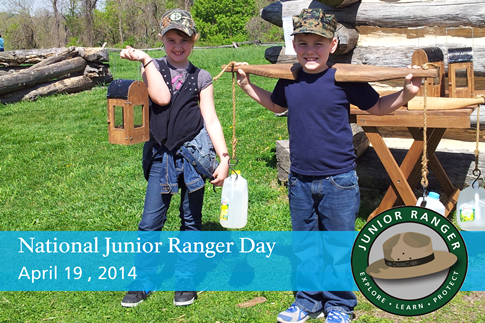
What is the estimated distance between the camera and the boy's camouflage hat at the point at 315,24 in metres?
2.85

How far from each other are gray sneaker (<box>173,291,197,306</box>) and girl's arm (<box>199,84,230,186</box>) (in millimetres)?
815

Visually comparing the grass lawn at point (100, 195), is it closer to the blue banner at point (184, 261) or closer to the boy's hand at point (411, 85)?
the blue banner at point (184, 261)

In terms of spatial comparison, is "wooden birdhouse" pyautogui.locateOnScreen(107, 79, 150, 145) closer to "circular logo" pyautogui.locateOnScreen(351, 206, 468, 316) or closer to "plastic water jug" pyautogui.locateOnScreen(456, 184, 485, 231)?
"circular logo" pyautogui.locateOnScreen(351, 206, 468, 316)

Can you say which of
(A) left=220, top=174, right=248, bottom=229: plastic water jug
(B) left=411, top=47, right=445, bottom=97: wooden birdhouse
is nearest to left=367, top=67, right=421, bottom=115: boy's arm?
(A) left=220, top=174, right=248, bottom=229: plastic water jug

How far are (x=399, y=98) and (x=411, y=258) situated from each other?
910 mm

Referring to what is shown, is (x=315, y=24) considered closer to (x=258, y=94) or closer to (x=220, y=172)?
(x=258, y=94)

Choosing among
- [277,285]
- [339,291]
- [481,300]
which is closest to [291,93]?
[339,291]

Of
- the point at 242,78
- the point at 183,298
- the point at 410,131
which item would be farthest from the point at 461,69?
the point at 183,298

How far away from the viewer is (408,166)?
4.26 metres

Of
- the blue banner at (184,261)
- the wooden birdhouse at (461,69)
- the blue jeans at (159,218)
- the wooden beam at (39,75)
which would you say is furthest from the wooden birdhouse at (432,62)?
the wooden beam at (39,75)

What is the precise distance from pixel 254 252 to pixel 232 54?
17868mm

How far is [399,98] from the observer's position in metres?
2.91

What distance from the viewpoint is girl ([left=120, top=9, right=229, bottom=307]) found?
3.19 meters

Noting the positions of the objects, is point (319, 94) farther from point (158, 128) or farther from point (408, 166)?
point (408, 166)
